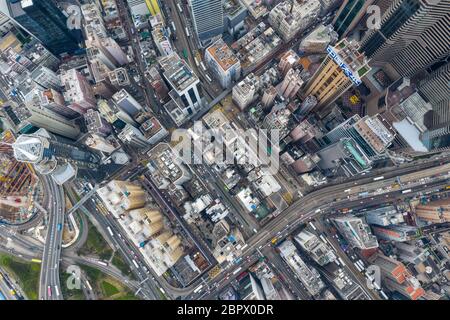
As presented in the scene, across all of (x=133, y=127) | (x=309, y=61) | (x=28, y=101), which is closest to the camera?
(x=28, y=101)

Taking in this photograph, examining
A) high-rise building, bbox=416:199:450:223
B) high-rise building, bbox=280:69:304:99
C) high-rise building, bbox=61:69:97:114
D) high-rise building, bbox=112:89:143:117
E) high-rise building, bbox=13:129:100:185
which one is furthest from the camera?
high-rise building, bbox=280:69:304:99

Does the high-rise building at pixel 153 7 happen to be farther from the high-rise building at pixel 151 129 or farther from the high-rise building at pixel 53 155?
the high-rise building at pixel 53 155

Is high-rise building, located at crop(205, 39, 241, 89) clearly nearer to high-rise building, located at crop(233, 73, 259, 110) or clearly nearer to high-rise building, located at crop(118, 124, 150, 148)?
high-rise building, located at crop(233, 73, 259, 110)

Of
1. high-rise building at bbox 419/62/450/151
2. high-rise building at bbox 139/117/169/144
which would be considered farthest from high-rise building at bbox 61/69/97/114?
high-rise building at bbox 419/62/450/151

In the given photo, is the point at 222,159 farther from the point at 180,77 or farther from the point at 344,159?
the point at 344,159

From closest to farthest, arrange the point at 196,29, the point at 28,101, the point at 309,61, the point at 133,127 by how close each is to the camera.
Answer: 1. the point at 28,101
2. the point at 133,127
3. the point at 196,29
4. the point at 309,61

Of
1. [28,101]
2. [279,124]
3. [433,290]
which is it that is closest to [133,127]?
[28,101]

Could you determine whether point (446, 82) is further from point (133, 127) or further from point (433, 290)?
point (133, 127)
